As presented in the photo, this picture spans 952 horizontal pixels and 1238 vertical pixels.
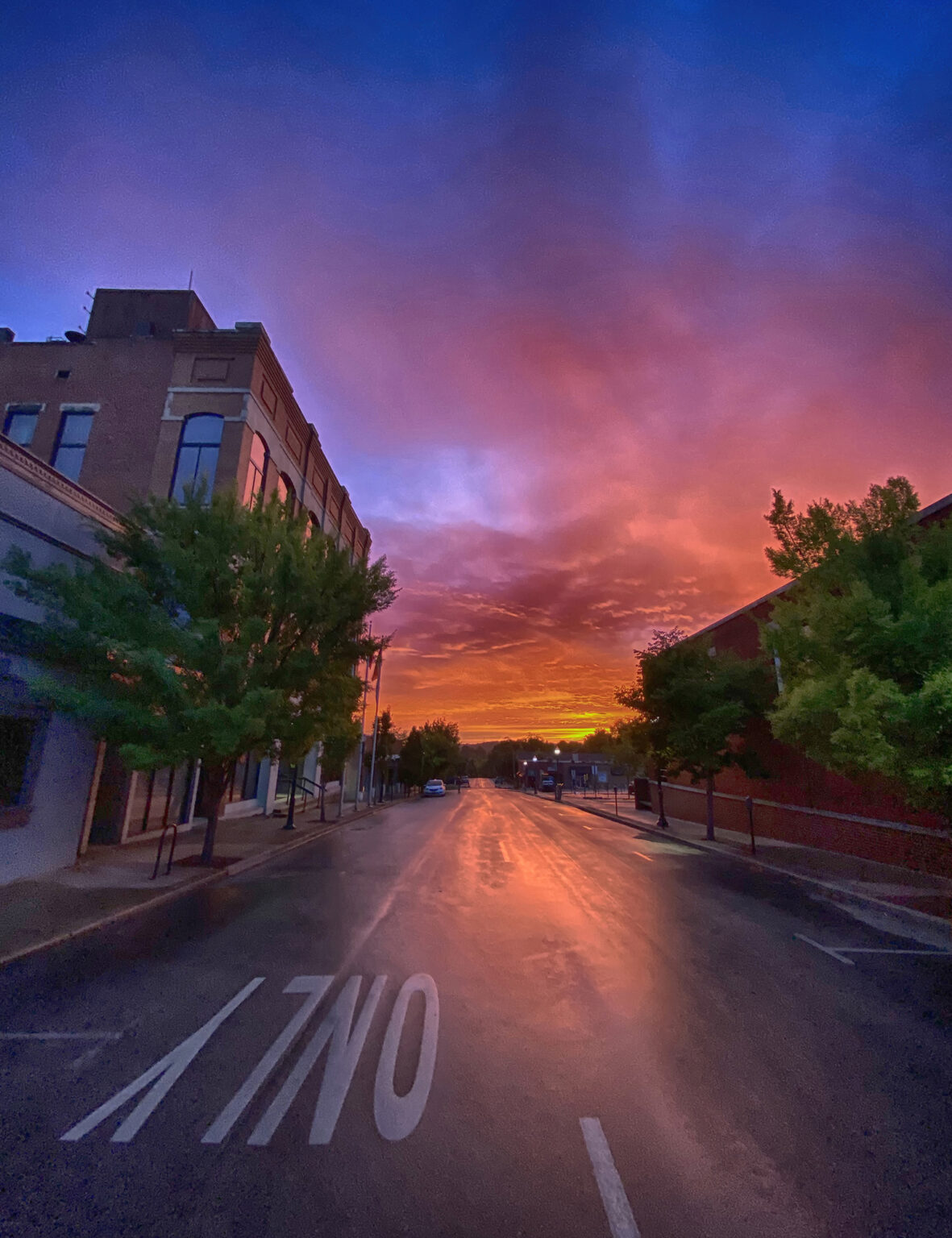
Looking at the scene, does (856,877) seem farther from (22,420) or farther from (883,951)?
(22,420)

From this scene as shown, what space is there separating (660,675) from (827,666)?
1125 centimetres

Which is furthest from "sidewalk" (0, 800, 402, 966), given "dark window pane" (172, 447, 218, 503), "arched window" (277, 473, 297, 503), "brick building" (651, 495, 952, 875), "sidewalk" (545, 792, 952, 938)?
"arched window" (277, 473, 297, 503)

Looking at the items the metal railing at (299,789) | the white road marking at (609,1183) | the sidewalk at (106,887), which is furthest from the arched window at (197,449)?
the white road marking at (609,1183)

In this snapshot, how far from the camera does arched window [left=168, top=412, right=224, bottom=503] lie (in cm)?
2154

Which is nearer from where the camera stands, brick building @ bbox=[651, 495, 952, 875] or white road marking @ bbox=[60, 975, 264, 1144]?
white road marking @ bbox=[60, 975, 264, 1144]

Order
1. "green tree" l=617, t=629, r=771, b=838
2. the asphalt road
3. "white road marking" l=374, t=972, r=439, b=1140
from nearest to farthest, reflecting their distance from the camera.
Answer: the asphalt road
"white road marking" l=374, t=972, r=439, b=1140
"green tree" l=617, t=629, r=771, b=838

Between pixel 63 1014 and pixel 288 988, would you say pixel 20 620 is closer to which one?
pixel 63 1014

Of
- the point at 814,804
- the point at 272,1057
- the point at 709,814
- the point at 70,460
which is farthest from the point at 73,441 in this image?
the point at 814,804

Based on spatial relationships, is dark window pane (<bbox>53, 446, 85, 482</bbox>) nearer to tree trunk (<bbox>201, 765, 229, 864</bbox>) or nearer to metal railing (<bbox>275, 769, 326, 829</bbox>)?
tree trunk (<bbox>201, 765, 229, 864</bbox>)

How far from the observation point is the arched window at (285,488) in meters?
26.0

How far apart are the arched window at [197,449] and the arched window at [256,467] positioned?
130 centimetres

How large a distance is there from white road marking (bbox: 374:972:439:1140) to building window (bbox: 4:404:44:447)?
26.9m

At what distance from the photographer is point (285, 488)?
26.9 metres

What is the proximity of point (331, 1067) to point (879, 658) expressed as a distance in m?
10.2
